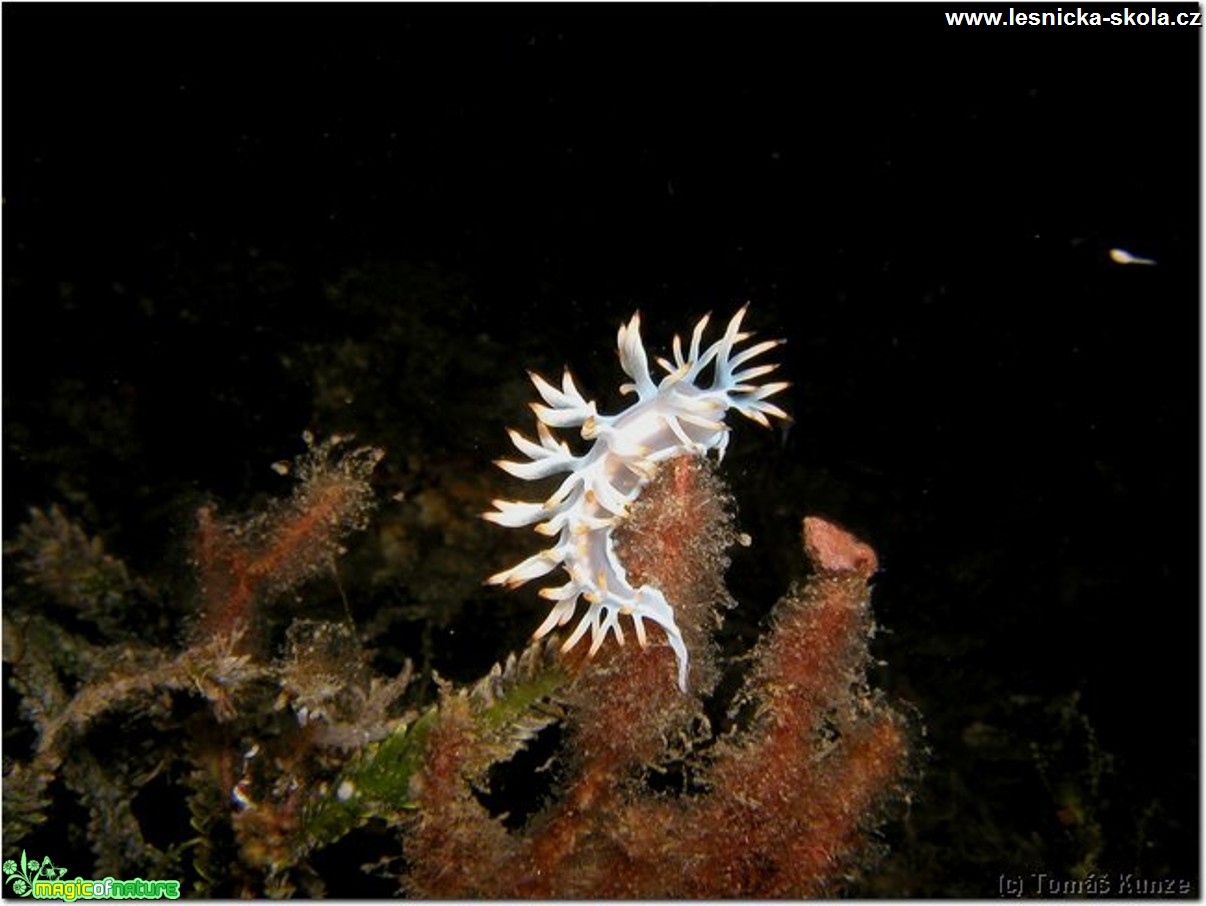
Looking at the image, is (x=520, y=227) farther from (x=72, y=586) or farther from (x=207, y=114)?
(x=72, y=586)

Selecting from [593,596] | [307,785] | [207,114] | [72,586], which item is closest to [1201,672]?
[593,596]

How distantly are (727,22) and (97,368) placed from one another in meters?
4.19

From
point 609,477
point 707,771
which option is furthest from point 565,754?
point 609,477

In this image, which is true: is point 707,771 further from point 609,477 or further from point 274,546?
point 274,546

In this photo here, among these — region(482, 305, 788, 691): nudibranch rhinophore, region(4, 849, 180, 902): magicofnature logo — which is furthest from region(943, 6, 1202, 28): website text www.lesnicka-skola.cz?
region(4, 849, 180, 902): magicofnature logo

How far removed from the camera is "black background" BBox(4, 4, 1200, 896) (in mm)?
4086

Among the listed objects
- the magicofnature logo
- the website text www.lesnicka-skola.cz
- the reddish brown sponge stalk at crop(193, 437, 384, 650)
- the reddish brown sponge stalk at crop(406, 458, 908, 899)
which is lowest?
the magicofnature logo

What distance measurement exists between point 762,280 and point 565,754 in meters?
3.12

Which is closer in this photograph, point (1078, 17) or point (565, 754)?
point (565, 754)

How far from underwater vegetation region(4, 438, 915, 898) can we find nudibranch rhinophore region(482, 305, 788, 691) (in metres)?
0.08

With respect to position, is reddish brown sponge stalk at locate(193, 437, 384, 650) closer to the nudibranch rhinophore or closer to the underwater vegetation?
the underwater vegetation

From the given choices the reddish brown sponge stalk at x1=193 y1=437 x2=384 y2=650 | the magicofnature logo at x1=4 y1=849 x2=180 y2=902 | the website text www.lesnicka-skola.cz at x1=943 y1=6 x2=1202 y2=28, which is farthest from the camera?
the website text www.lesnicka-skola.cz at x1=943 y1=6 x2=1202 y2=28

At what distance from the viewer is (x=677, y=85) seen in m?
4.22

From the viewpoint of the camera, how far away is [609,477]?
2141mm
